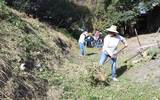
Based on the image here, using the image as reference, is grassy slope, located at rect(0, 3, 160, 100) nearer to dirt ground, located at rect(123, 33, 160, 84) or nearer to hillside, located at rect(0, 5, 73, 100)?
hillside, located at rect(0, 5, 73, 100)

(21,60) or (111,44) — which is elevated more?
(111,44)

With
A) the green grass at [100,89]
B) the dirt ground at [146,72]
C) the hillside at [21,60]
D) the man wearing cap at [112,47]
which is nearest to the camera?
the hillside at [21,60]

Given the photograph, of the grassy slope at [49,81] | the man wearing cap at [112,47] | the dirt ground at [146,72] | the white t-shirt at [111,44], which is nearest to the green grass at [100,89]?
the grassy slope at [49,81]

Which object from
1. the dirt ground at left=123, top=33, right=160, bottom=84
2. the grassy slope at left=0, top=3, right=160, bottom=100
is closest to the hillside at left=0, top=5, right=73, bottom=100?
the grassy slope at left=0, top=3, right=160, bottom=100

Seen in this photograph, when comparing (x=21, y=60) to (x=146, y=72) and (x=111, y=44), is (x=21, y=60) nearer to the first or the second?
(x=111, y=44)

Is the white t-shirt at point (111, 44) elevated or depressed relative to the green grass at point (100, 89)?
elevated

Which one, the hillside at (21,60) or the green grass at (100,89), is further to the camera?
the green grass at (100,89)

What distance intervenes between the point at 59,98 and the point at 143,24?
33.0 metres

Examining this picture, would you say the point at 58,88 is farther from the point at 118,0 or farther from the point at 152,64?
the point at 118,0

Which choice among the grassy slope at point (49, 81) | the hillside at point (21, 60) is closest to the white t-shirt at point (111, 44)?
the grassy slope at point (49, 81)

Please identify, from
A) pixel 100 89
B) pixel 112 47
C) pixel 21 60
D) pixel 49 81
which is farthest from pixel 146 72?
pixel 21 60

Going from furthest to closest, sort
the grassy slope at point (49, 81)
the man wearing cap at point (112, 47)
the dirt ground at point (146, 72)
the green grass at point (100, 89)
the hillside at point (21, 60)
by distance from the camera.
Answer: the man wearing cap at point (112, 47)
the dirt ground at point (146, 72)
the green grass at point (100, 89)
the grassy slope at point (49, 81)
the hillside at point (21, 60)

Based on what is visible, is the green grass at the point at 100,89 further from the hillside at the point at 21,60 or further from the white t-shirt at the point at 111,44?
the white t-shirt at the point at 111,44

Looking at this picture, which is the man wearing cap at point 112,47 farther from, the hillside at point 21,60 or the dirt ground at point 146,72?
the hillside at point 21,60
